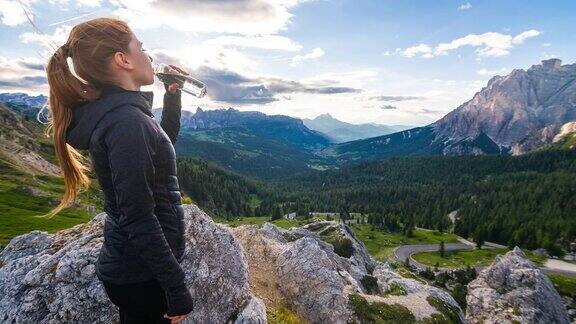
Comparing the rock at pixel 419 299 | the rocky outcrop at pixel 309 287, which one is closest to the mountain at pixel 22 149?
the rocky outcrop at pixel 309 287

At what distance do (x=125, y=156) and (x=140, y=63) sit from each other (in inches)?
63.8

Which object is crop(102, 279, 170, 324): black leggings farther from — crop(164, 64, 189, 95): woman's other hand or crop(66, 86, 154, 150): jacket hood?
crop(164, 64, 189, 95): woman's other hand

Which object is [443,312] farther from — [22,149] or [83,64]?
[22,149]

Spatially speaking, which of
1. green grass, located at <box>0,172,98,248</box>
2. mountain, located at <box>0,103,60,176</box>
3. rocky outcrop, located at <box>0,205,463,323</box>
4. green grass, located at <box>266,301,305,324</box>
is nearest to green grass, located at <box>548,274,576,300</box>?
rocky outcrop, located at <box>0,205,463,323</box>

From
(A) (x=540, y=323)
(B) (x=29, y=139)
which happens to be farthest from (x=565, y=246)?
(B) (x=29, y=139)

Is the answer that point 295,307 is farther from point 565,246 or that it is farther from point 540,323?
point 565,246

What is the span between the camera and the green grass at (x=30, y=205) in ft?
289

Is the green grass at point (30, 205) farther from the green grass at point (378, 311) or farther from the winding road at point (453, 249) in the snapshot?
the winding road at point (453, 249)

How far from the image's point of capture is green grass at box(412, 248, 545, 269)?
473 feet

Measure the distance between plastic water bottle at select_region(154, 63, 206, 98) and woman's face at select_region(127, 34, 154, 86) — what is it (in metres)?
1.74

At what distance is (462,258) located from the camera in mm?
153250

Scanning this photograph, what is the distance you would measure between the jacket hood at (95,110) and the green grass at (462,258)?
5922 inches

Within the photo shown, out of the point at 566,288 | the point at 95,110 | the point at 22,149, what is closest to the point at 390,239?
the point at 566,288

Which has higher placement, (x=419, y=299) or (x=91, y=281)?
(x=91, y=281)
